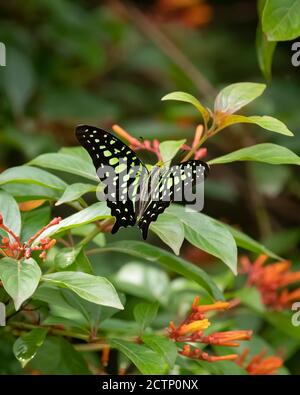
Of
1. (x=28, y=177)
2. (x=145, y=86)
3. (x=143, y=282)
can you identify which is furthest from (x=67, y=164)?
(x=145, y=86)

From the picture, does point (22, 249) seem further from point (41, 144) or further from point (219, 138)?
point (219, 138)

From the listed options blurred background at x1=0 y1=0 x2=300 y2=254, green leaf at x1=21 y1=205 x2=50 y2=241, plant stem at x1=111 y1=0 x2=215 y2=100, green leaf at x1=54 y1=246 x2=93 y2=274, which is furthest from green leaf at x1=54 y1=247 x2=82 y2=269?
plant stem at x1=111 y1=0 x2=215 y2=100

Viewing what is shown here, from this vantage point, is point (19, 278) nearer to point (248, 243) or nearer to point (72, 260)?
point (72, 260)

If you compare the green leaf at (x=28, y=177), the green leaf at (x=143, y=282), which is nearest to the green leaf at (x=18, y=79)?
the green leaf at (x=143, y=282)

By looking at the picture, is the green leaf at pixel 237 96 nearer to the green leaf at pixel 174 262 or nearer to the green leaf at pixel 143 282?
the green leaf at pixel 174 262

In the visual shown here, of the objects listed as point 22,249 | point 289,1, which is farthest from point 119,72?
point 22,249
